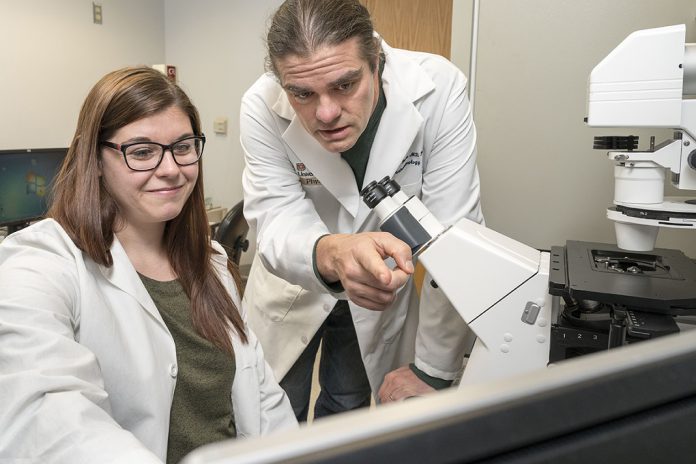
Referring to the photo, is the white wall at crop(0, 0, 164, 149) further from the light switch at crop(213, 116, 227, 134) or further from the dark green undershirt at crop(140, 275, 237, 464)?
the dark green undershirt at crop(140, 275, 237, 464)

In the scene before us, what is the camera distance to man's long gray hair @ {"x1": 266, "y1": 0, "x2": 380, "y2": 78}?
1.08 meters

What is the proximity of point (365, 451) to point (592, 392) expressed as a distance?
4.2 inches

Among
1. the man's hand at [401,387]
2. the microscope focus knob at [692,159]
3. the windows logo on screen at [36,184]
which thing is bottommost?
the man's hand at [401,387]

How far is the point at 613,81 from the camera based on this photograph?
0.99 m

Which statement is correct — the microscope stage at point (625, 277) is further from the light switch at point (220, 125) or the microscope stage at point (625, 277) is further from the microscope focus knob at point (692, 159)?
the light switch at point (220, 125)

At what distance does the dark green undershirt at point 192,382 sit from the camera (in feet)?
3.63

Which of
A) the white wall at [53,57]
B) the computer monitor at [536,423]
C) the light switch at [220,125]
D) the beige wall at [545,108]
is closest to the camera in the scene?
the computer monitor at [536,423]

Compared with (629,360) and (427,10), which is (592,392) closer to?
(629,360)

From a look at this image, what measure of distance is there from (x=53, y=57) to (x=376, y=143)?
7.98 ft

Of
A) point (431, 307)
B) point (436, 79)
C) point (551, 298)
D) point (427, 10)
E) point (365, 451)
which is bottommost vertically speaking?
point (431, 307)

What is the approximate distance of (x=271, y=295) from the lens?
154 cm

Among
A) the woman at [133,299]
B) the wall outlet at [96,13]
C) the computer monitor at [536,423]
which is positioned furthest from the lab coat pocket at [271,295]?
the wall outlet at [96,13]

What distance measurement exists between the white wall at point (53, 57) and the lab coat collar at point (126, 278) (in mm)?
2242

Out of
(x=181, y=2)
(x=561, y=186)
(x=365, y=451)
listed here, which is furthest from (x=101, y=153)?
(x=181, y=2)
